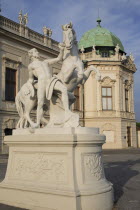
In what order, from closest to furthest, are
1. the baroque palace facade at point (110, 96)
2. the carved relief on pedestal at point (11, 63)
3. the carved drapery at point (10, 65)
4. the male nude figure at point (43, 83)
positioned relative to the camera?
the male nude figure at point (43, 83) → the carved drapery at point (10, 65) → the carved relief on pedestal at point (11, 63) → the baroque palace facade at point (110, 96)

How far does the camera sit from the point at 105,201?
14.5ft

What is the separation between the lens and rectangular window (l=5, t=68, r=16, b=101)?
18.2 metres

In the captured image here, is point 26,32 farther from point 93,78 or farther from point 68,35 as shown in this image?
point 68,35

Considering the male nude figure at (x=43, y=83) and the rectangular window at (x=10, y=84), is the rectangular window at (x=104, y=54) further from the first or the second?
the male nude figure at (x=43, y=83)

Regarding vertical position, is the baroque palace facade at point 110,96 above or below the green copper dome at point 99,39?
below

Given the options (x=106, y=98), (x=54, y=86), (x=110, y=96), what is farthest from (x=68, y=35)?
(x=110, y=96)

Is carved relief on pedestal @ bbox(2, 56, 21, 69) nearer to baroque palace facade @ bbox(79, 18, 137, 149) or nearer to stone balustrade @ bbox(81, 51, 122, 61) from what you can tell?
baroque palace facade @ bbox(79, 18, 137, 149)

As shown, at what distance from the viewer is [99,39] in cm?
2755

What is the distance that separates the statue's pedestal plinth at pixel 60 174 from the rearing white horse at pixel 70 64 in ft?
3.93

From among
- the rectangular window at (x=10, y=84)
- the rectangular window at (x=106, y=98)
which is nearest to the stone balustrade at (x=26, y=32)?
the rectangular window at (x=10, y=84)

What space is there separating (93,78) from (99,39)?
458 centimetres

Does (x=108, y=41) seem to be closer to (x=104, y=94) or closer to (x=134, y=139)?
(x=104, y=94)

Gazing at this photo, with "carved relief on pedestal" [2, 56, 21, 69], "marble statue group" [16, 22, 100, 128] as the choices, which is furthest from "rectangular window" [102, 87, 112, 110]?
"marble statue group" [16, 22, 100, 128]

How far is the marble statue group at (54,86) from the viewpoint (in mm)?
5164
